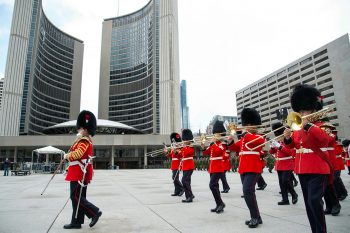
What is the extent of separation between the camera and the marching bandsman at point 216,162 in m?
5.88

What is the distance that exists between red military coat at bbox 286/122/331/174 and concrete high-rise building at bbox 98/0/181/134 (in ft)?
262

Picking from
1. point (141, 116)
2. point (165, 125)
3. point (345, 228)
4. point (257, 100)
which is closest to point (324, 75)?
point (257, 100)

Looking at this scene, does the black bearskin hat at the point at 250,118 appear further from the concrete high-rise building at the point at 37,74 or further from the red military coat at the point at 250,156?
the concrete high-rise building at the point at 37,74

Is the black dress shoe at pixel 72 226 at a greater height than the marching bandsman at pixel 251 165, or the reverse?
the marching bandsman at pixel 251 165

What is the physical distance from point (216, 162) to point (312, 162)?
2982mm

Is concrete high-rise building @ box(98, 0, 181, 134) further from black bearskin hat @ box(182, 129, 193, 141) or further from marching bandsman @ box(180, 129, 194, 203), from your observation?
marching bandsman @ box(180, 129, 194, 203)

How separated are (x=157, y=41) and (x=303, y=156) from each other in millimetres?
97001

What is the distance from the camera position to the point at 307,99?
4.02 m

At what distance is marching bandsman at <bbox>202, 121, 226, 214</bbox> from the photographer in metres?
5.88

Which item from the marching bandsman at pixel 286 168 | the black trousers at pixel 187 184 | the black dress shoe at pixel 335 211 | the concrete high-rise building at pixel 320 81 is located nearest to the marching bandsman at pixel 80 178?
the black trousers at pixel 187 184

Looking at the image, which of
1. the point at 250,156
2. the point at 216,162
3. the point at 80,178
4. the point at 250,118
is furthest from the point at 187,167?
the point at 80,178

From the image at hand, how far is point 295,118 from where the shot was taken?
339cm

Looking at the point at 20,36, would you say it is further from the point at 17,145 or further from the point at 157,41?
the point at 157,41

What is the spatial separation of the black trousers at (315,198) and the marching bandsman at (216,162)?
7.98 ft
